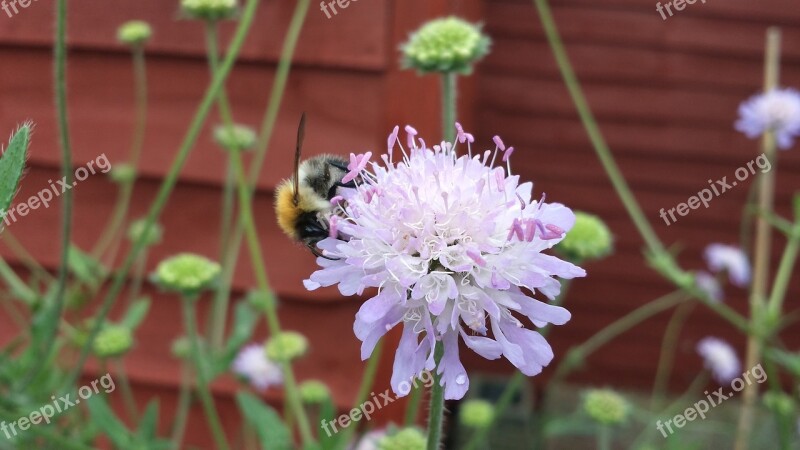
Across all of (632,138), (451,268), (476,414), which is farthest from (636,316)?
(451,268)

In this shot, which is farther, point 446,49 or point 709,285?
point 709,285

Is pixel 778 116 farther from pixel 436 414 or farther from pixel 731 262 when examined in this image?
pixel 436 414

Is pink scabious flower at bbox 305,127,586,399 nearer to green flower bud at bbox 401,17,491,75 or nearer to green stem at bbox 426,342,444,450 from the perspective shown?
green stem at bbox 426,342,444,450

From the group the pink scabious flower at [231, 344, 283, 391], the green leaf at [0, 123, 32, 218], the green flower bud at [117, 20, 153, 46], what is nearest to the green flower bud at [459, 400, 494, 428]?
→ the pink scabious flower at [231, 344, 283, 391]

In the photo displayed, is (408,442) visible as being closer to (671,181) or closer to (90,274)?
(90,274)

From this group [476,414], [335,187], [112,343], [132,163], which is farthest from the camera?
[132,163]

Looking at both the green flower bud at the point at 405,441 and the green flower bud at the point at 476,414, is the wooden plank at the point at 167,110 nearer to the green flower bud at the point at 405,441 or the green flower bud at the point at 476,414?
the green flower bud at the point at 476,414

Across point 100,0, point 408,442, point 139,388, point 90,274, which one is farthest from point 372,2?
point 139,388
